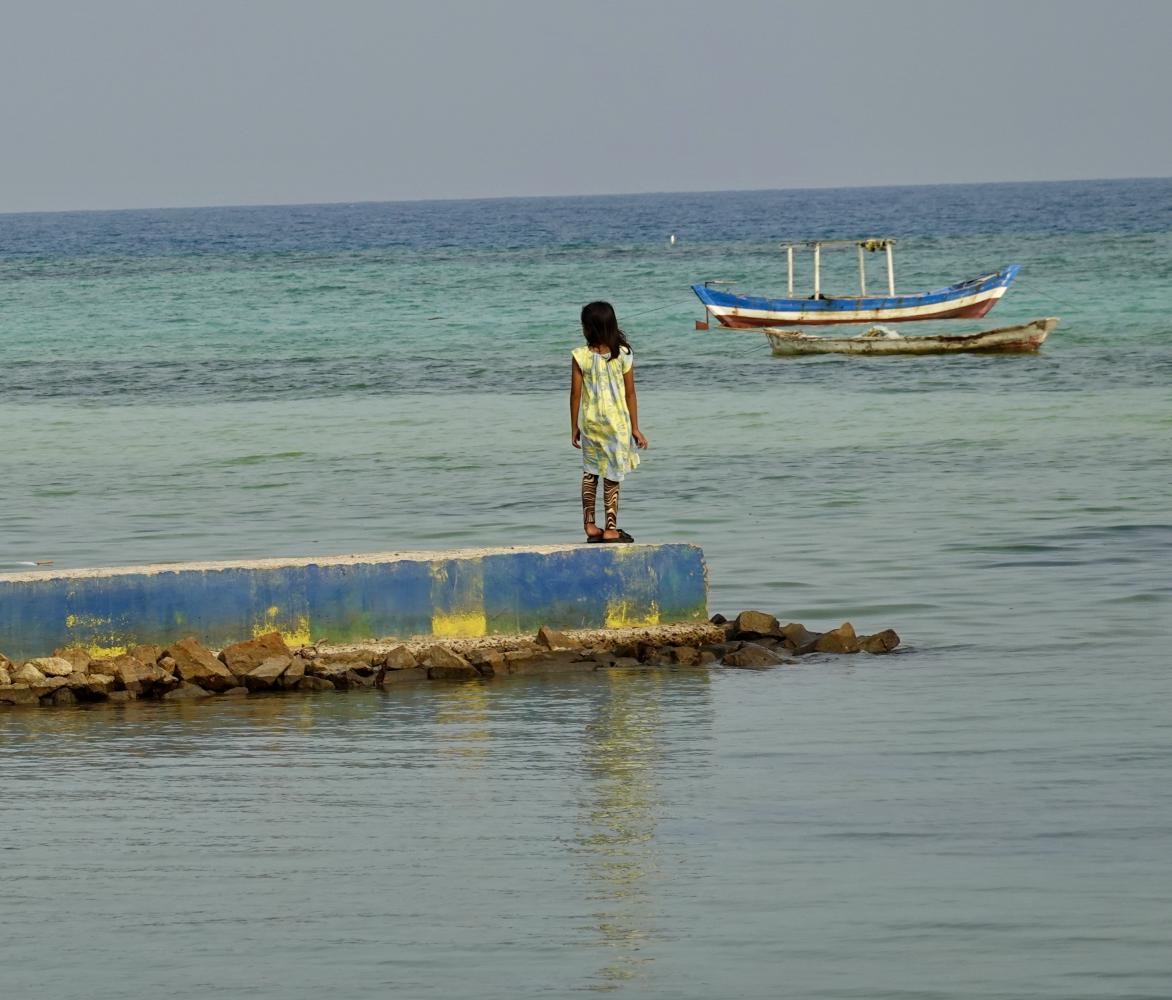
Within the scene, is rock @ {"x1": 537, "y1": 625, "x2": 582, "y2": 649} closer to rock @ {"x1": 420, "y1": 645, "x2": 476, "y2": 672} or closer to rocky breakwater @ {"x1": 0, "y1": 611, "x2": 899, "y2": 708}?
rocky breakwater @ {"x1": 0, "y1": 611, "x2": 899, "y2": 708}

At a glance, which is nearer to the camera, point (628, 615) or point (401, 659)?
point (401, 659)

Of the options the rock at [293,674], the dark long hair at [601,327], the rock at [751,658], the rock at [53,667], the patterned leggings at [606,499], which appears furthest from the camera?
the patterned leggings at [606,499]

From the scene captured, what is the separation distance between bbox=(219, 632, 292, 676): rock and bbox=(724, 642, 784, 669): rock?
2.02m

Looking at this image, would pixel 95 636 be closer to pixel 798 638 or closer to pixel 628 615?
pixel 628 615

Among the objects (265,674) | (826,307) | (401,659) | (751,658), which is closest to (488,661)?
(401,659)

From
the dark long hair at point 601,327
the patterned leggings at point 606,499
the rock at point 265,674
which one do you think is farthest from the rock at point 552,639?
the dark long hair at point 601,327

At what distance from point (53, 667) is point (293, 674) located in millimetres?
1027

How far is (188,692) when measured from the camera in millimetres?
9430

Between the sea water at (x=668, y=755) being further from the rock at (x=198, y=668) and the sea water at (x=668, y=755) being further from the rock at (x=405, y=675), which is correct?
the rock at (x=405, y=675)

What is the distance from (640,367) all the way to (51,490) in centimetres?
1753

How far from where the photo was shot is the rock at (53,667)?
9.34 m

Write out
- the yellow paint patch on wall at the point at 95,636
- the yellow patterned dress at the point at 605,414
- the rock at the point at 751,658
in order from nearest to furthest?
the yellow paint patch on wall at the point at 95,636 < the rock at the point at 751,658 < the yellow patterned dress at the point at 605,414

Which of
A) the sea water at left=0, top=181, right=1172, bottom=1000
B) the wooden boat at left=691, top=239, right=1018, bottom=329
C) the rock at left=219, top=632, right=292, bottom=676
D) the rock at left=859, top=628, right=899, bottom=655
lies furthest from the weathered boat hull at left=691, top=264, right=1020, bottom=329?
the rock at left=219, top=632, right=292, bottom=676

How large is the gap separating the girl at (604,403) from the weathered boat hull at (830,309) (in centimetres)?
2948
